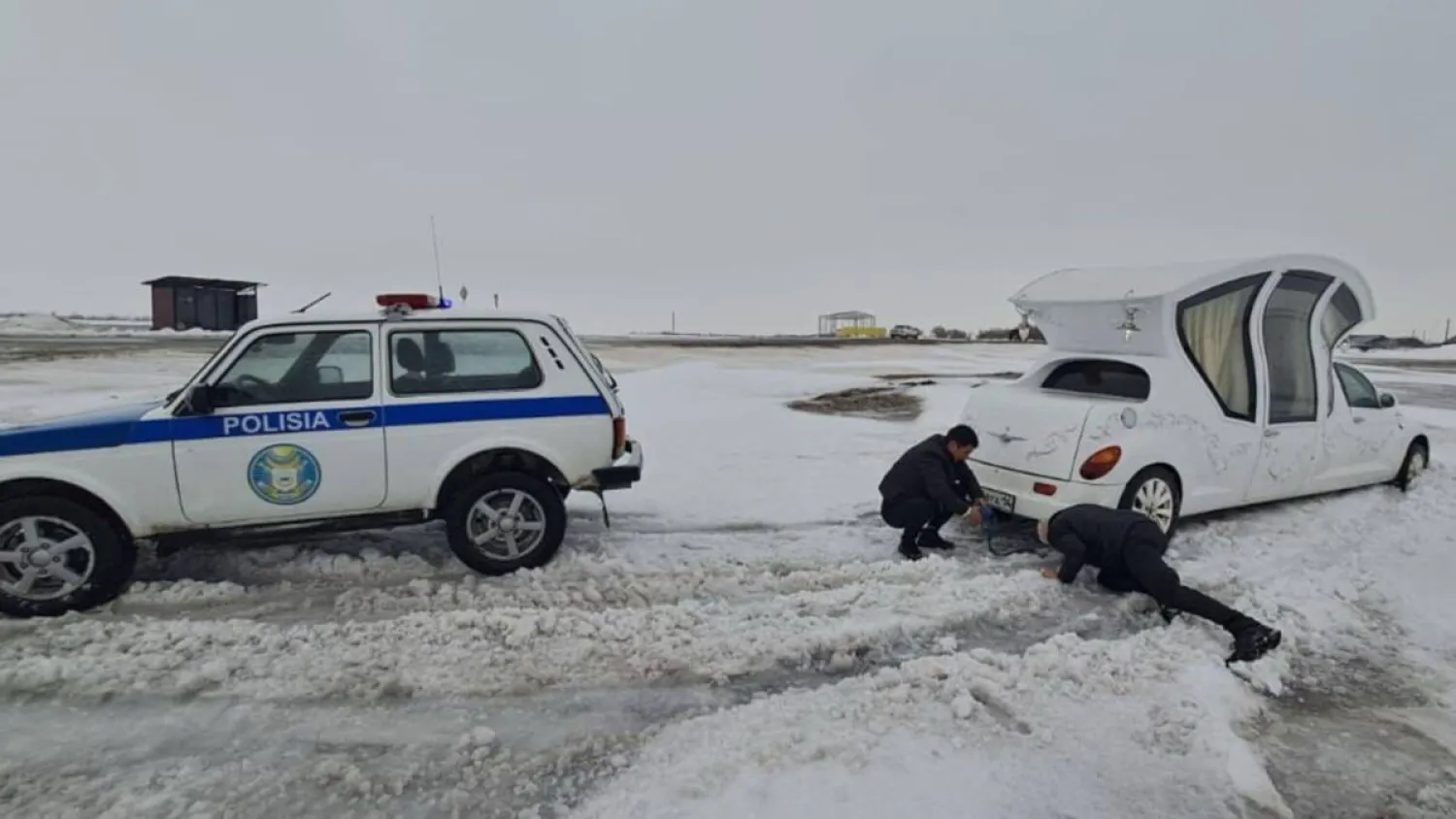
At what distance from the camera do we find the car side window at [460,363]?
5281mm

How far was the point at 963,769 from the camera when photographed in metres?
3.19

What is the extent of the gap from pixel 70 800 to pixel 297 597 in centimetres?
198

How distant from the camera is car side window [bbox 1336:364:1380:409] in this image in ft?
25.1

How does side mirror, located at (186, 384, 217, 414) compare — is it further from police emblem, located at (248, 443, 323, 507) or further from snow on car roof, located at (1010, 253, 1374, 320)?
snow on car roof, located at (1010, 253, 1374, 320)

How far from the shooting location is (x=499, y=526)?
5.38 m

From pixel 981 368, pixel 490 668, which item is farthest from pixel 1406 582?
pixel 981 368

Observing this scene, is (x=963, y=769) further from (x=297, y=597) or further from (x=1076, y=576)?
(x=297, y=597)

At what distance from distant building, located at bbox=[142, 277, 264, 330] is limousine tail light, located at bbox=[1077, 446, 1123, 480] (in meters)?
44.0

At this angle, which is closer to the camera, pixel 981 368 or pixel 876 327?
pixel 981 368

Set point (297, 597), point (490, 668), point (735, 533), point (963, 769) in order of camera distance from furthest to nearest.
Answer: point (735, 533), point (297, 597), point (490, 668), point (963, 769)

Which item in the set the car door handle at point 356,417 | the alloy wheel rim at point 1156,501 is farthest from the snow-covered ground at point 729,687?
the car door handle at point 356,417

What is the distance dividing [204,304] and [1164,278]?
152 feet

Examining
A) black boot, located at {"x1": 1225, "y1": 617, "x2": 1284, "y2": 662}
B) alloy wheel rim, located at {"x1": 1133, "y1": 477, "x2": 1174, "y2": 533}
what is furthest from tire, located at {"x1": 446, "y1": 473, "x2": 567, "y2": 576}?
alloy wheel rim, located at {"x1": 1133, "y1": 477, "x2": 1174, "y2": 533}

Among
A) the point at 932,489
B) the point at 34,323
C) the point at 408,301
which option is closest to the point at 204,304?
the point at 34,323
